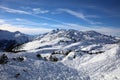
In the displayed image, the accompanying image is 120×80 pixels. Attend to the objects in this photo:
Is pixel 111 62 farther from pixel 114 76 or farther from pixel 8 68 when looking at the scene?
pixel 8 68

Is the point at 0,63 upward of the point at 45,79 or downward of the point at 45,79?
upward

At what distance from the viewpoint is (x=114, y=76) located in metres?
28.5

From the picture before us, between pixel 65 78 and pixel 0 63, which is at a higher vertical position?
pixel 0 63

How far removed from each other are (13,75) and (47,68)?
800 centimetres

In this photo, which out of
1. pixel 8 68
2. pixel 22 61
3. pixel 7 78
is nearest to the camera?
pixel 7 78

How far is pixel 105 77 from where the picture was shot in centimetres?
2923

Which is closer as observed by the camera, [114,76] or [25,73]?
[25,73]

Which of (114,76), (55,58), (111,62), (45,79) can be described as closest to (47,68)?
(45,79)

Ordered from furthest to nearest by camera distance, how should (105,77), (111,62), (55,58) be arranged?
1. (55,58)
2. (111,62)
3. (105,77)

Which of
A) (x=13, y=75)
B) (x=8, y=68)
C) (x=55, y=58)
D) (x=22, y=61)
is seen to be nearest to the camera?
(x=13, y=75)

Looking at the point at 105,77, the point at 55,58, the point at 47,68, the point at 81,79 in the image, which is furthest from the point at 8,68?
the point at 55,58

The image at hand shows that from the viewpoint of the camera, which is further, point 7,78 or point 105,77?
point 105,77

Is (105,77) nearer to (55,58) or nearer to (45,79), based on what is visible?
(45,79)

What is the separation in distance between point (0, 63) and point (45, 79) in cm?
691
